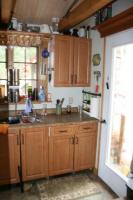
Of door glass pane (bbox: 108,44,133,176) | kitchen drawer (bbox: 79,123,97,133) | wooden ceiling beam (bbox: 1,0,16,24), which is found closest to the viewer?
wooden ceiling beam (bbox: 1,0,16,24)

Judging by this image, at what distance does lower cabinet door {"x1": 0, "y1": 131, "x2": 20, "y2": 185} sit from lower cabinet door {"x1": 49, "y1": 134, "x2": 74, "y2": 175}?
50 centimetres

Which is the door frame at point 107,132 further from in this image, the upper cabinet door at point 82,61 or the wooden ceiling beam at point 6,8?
the wooden ceiling beam at point 6,8

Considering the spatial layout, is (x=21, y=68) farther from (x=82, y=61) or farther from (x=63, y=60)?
(x=82, y=61)

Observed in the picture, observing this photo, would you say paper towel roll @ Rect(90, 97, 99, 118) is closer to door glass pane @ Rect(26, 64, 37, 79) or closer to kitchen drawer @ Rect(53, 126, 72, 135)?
kitchen drawer @ Rect(53, 126, 72, 135)

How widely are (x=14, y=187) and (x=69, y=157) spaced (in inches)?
35.8

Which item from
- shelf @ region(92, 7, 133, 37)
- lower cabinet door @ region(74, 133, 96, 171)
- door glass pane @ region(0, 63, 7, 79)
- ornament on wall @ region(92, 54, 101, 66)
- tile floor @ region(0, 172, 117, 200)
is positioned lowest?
tile floor @ region(0, 172, 117, 200)

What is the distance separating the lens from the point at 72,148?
3068mm

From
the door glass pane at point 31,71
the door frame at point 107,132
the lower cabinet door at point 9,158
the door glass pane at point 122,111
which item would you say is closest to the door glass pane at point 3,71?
the door glass pane at point 31,71

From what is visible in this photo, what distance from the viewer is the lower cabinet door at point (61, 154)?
296cm

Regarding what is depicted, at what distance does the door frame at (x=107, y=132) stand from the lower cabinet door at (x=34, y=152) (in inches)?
34.1

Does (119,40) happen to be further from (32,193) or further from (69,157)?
(32,193)

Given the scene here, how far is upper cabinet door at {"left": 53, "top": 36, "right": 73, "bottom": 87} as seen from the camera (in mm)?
3154

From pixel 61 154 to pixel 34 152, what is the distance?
425 mm

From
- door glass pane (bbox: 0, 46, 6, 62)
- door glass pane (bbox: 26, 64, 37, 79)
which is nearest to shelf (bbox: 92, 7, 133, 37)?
door glass pane (bbox: 26, 64, 37, 79)
